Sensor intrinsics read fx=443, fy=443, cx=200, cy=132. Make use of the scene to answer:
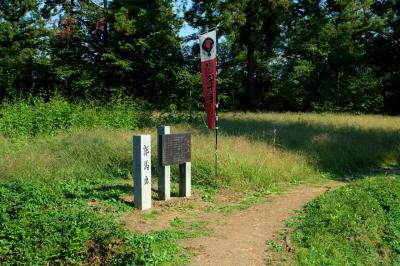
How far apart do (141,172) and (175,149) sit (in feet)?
3.07

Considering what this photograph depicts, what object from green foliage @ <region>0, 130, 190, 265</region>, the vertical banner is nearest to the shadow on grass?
the vertical banner

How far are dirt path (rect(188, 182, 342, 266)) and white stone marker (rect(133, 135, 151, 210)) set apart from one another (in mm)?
1198

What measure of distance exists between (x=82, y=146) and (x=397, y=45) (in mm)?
18538

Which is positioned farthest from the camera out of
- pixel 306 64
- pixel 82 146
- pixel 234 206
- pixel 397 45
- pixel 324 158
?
pixel 306 64

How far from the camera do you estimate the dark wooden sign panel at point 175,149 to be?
25.1 ft

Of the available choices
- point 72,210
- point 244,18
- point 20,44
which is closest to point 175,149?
point 72,210

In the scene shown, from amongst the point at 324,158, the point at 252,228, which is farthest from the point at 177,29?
the point at 252,228

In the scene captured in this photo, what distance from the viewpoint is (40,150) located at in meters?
10.9

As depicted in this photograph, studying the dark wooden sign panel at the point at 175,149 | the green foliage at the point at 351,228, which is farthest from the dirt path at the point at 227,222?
the dark wooden sign panel at the point at 175,149

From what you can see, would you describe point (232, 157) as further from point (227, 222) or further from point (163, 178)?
point (227, 222)

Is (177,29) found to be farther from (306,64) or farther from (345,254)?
(345,254)

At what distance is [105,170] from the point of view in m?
9.70

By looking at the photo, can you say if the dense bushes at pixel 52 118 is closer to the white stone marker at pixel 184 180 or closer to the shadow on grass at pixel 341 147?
the shadow on grass at pixel 341 147

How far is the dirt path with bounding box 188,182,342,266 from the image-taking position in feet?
17.4
